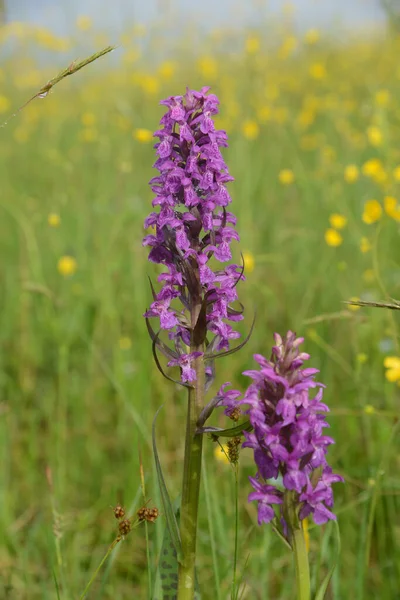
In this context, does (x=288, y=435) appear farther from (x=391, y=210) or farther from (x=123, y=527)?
(x=391, y=210)

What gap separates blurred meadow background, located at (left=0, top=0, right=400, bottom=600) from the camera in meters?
2.33

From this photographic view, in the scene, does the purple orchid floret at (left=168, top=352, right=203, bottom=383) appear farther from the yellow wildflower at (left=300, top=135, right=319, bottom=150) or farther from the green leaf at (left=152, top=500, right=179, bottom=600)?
the yellow wildflower at (left=300, top=135, right=319, bottom=150)

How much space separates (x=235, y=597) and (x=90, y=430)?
196 centimetres

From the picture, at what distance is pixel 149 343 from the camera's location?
10.6 feet

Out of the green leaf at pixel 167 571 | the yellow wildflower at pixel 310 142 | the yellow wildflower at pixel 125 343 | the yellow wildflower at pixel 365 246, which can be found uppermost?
the yellow wildflower at pixel 310 142

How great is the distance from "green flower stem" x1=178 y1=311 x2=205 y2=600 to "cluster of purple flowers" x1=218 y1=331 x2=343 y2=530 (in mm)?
161

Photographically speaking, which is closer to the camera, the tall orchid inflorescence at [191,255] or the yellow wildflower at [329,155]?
the tall orchid inflorescence at [191,255]

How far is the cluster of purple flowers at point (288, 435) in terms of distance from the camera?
116 cm

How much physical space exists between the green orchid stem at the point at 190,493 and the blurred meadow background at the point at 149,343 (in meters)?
0.10

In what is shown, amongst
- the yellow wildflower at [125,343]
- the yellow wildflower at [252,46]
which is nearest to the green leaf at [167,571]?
the yellow wildflower at [125,343]

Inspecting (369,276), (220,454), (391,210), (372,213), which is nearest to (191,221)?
(220,454)

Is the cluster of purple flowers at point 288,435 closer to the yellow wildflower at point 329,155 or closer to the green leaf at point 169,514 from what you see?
the green leaf at point 169,514

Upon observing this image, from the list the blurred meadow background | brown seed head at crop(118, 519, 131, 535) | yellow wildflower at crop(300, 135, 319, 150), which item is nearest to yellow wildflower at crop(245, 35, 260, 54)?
the blurred meadow background

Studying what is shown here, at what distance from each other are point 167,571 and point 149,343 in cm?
181
